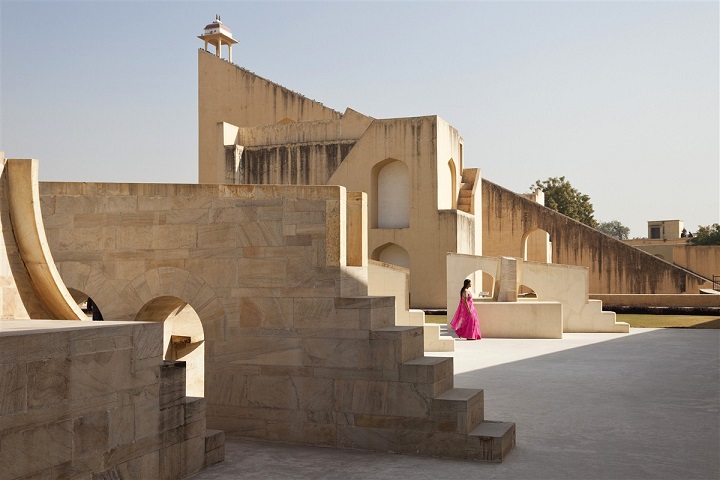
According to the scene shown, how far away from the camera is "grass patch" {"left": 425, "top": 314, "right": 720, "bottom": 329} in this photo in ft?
63.8

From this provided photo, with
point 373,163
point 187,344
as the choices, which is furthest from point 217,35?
point 187,344

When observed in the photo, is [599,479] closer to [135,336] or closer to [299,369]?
[299,369]

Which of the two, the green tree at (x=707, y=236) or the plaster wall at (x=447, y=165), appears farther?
the green tree at (x=707, y=236)

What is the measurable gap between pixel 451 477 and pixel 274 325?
2.13 metres

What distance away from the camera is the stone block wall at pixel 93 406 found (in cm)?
381

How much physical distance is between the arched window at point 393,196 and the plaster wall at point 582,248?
5.34 meters

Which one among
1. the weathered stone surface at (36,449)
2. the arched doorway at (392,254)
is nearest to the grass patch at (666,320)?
the arched doorway at (392,254)

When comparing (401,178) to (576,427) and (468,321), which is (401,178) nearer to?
(468,321)

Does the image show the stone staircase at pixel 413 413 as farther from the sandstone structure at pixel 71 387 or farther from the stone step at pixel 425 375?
the sandstone structure at pixel 71 387

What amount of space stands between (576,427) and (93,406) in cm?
459

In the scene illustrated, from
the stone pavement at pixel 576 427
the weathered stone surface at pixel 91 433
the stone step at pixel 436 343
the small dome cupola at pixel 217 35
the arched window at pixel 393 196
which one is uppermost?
the small dome cupola at pixel 217 35

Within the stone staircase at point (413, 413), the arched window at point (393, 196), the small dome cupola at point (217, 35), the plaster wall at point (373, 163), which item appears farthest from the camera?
the small dome cupola at point (217, 35)

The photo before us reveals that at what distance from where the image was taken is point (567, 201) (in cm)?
4781

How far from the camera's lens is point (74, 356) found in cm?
419
